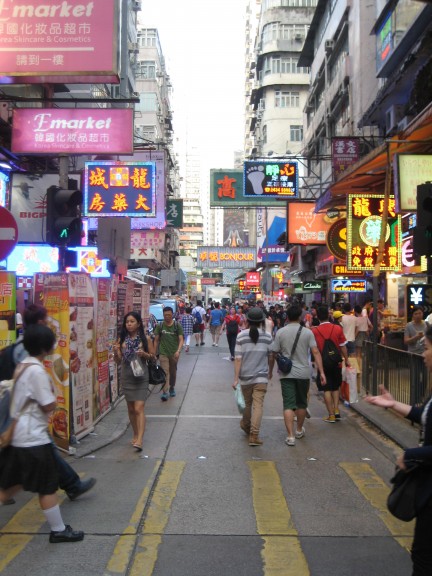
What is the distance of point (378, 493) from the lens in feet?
18.9

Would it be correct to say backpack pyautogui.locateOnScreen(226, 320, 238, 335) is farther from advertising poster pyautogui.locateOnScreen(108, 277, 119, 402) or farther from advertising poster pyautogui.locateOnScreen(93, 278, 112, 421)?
advertising poster pyautogui.locateOnScreen(93, 278, 112, 421)

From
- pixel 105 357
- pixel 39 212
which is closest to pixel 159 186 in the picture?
pixel 39 212

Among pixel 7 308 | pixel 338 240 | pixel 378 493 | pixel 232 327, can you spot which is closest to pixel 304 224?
pixel 338 240

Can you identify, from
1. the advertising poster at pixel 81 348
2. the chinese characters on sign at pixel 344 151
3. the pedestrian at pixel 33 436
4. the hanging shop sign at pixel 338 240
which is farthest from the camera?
the chinese characters on sign at pixel 344 151

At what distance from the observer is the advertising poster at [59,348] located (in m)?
7.03

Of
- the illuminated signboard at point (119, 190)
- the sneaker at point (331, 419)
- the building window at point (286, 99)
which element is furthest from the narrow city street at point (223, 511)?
the building window at point (286, 99)

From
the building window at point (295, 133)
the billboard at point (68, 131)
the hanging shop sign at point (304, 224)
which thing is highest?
the building window at point (295, 133)

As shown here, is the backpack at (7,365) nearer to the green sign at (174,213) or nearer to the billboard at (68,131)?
the billboard at (68,131)

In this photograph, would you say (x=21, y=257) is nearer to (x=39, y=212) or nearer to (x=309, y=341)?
(x=39, y=212)

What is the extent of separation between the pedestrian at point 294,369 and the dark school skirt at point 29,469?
4030 mm

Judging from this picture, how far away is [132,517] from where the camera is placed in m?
4.98

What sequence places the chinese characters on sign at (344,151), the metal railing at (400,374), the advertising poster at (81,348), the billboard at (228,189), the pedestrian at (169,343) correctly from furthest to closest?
the billboard at (228,189) < the chinese characters on sign at (344,151) < the pedestrian at (169,343) < the metal railing at (400,374) < the advertising poster at (81,348)

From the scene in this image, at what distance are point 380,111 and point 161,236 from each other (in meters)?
12.1

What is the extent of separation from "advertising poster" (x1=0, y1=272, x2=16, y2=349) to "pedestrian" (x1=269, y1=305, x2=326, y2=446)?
3.38m
